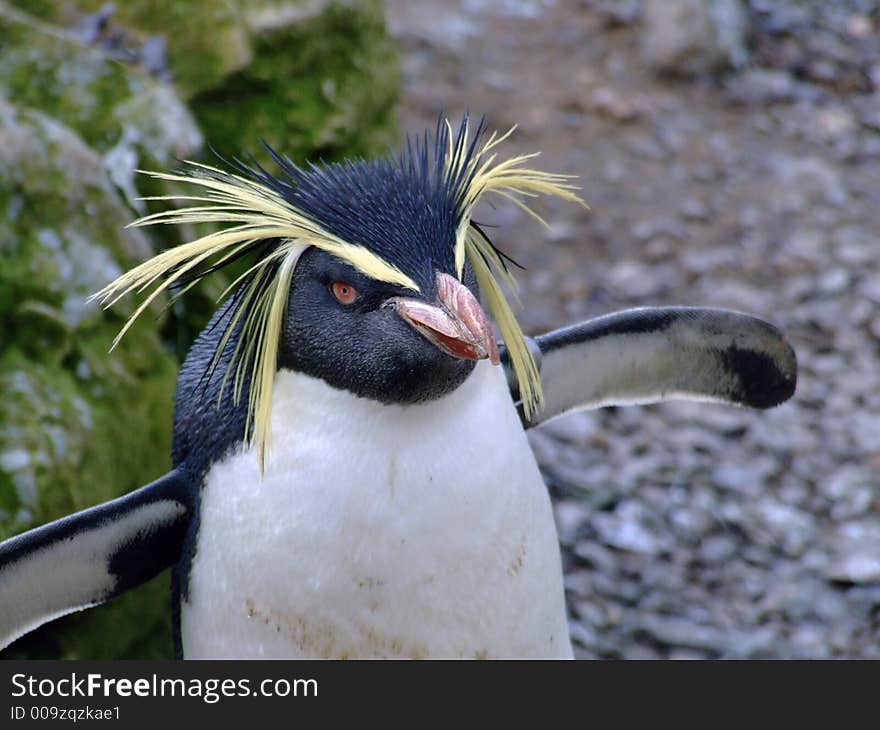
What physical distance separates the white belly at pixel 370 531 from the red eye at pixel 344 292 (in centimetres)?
15

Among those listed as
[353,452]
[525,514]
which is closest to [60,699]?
[353,452]

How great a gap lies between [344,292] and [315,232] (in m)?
0.10

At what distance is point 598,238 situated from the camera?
177 inches

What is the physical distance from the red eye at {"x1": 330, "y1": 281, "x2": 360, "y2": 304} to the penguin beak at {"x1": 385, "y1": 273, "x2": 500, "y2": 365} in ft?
0.28

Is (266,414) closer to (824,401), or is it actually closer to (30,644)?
(30,644)

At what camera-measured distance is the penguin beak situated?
163cm

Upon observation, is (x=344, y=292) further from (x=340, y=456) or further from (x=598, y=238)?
(x=598, y=238)

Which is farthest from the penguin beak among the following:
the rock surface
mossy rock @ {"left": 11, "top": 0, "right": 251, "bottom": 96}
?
mossy rock @ {"left": 11, "top": 0, "right": 251, "bottom": 96}

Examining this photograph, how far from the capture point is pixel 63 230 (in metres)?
2.65

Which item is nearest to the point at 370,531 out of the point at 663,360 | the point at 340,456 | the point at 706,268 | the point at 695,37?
the point at 340,456

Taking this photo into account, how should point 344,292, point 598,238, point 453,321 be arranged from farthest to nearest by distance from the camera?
point 598,238
point 344,292
point 453,321

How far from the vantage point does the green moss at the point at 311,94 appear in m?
3.38

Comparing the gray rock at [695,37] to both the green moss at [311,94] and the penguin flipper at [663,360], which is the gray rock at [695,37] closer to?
the green moss at [311,94]

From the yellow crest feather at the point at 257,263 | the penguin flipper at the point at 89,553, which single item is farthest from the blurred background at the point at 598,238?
the penguin flipper at the point at 89,553
